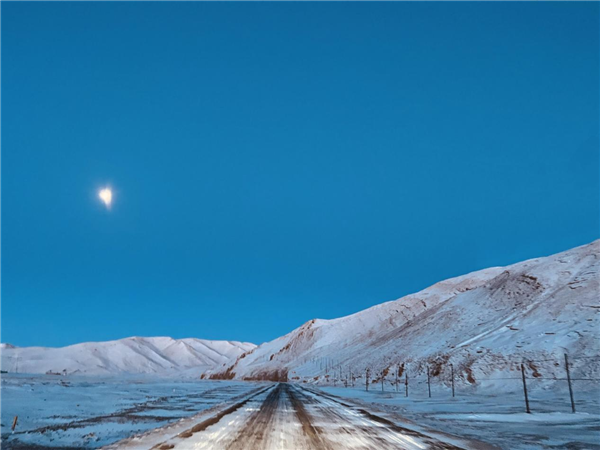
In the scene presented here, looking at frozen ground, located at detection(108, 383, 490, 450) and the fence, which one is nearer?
frozen ground, located at detection(108, 383, 490, 450)

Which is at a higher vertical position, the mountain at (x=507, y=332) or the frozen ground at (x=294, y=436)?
the mountain at (x=507, y=332)

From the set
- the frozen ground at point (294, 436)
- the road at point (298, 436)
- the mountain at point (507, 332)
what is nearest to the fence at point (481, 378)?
the mountain at point (507, 332)

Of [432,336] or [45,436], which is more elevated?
[432,336]

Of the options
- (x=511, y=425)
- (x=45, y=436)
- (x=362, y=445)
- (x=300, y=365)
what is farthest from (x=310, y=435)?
(x=300, y=365)

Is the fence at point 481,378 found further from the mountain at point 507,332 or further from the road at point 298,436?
the road at point 298,436

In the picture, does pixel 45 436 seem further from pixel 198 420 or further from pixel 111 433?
pixel 198 420

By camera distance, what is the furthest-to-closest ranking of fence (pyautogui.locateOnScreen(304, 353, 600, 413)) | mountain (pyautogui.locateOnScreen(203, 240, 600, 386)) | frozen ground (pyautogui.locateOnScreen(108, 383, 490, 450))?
mountain (pyautogui.locateOnScreen(203, 240, 600, 386)), fence (pyautogui.locateOnScreen(304, 353, 600, 413)), frozen ground (pyautogui.locateOnScreen(108, 383, 490, 450))

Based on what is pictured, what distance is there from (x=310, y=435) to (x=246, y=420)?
5.18m

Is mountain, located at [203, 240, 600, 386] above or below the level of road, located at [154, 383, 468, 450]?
above

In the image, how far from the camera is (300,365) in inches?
6102

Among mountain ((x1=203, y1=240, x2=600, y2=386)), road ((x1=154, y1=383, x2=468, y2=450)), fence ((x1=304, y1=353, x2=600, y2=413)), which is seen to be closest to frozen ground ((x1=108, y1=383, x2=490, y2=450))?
road ((x1=154, y1=383, x2=468, y2=450))

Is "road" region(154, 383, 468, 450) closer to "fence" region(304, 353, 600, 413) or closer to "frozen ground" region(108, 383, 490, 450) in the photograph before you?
"frozen ground" region(108, 383, 490, 450)

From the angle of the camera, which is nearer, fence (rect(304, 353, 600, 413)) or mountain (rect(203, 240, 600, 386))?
fence (rect(304, 353, 600, 413))

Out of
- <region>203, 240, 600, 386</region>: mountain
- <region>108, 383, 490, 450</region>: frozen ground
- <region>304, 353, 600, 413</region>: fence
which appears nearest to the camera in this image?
<region>108, 383, 490, 450</region>: frozen ground
